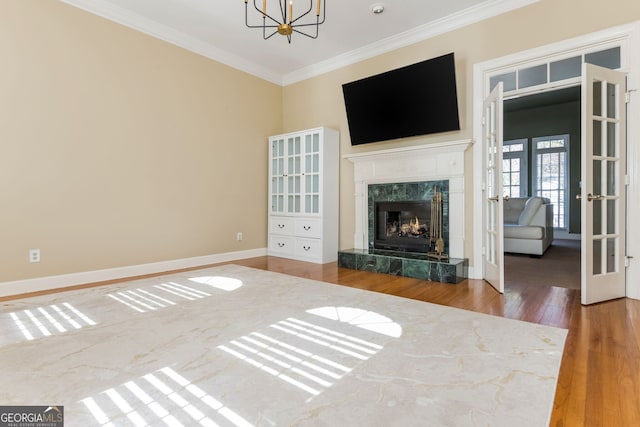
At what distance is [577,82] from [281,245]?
403 cm

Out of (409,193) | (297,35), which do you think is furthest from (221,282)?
(297,35)

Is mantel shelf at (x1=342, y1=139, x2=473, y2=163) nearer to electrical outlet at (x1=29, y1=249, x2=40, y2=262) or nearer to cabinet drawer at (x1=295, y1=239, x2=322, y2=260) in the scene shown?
cabinet drawer at (x1=295, y1=239, x2=322, y2=260)

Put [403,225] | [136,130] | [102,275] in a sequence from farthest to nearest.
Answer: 1. [403,225]
2. [136,130]
3. [102,275]

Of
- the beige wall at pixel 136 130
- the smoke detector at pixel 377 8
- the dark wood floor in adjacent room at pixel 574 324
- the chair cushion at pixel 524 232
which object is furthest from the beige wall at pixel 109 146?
the chair cushion at pixel 524 232

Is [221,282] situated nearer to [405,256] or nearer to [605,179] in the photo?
[405,256]


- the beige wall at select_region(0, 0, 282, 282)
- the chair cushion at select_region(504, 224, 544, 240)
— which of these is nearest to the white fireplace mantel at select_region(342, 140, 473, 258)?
the beige wall at select_region(0, 0, 282, 282)

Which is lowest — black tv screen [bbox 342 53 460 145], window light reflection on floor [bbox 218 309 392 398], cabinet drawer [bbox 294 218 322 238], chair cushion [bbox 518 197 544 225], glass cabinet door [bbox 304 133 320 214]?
window light reflection on floor [bbox 218 309 392 398]

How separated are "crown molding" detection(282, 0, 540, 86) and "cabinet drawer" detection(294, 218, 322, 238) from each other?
2313 millimetres

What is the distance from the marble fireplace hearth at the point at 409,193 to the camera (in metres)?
3.60

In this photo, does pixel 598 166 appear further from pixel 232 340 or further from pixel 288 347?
pixel 232 340

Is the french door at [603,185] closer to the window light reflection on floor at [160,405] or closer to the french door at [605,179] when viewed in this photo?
the french door at [605,179]

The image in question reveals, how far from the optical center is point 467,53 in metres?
3.66

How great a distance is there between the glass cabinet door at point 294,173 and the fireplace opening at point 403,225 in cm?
124

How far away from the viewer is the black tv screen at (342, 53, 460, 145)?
12.2 ft
